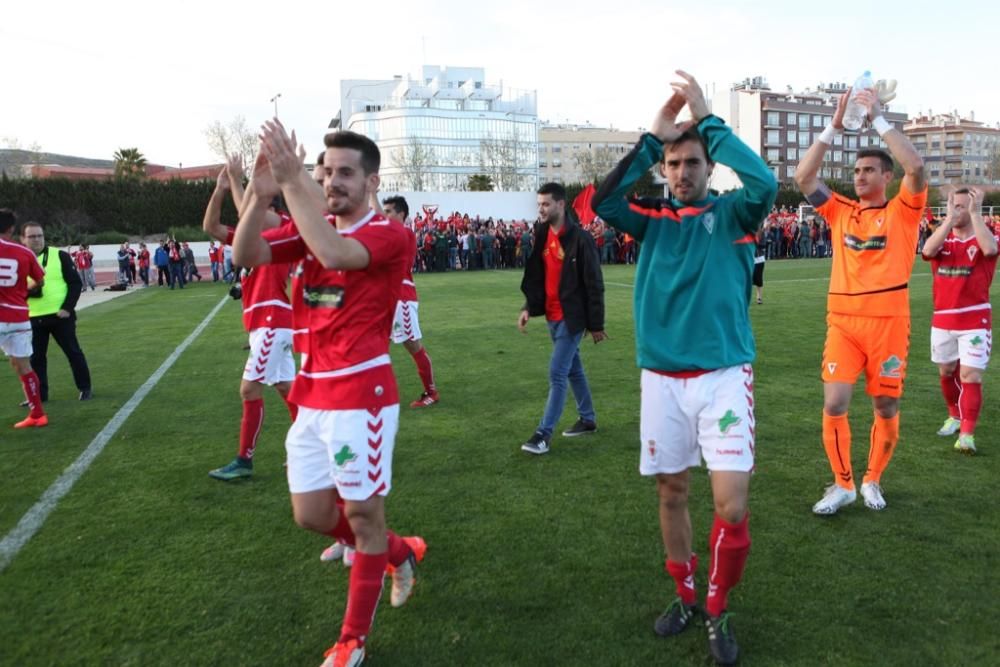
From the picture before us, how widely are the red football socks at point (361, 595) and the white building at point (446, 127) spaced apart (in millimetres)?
88751

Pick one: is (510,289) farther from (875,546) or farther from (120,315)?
(875,546)

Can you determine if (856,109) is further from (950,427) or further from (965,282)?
(950,427)

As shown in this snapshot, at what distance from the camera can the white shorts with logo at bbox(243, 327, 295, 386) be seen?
219 inches

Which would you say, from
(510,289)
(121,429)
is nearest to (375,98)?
(510,289)

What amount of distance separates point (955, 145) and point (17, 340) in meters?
168

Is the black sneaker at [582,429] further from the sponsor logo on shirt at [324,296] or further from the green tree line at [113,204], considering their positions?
the green tree line at [113,204]

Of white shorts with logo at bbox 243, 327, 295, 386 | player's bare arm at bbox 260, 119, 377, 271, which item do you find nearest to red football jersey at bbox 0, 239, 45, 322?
white shorts with logo at bbox 243, 327, 295, 386

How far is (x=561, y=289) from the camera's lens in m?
6.29

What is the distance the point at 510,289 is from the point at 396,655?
19.0 m

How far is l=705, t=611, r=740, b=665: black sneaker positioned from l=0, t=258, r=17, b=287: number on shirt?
741 centimetres

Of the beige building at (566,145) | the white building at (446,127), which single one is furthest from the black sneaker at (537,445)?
the beige building at (566,145)

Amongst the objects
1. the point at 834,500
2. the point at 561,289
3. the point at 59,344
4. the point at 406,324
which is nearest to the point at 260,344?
the point at 561,289

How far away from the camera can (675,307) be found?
3.28 meters

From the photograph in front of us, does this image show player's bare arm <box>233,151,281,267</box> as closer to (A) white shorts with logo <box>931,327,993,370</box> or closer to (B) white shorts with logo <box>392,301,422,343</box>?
(B) white shorts with logo <box>392,301,422,343</box>
